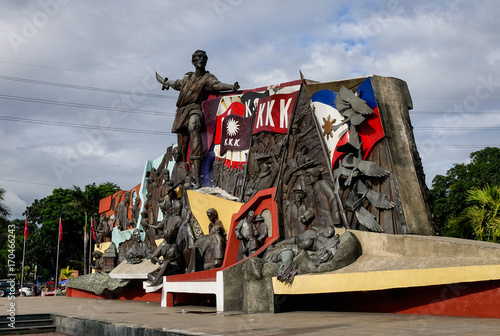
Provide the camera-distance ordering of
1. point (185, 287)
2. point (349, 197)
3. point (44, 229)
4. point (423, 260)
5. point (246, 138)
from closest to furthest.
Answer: point (423, 260)
point (349, 197)
point (185, 287)
point (246, 138)
point (44, 229)

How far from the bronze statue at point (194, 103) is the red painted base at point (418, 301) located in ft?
22.9

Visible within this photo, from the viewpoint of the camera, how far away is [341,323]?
7.56 metres

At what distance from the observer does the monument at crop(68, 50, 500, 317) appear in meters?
8.81

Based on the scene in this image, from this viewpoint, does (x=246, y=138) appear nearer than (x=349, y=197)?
No

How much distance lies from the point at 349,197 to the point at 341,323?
374 centimetres

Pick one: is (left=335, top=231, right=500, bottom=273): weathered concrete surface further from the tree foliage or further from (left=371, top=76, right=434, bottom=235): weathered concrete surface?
the tree foliage

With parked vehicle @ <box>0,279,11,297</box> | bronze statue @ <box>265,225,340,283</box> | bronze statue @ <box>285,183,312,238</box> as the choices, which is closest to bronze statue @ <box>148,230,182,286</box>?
bronze statue @ <box>285,183,312,238</box>

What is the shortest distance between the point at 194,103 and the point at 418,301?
431 inches

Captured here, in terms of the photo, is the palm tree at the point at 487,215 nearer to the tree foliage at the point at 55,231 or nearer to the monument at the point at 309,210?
the monument at the point at 309,210

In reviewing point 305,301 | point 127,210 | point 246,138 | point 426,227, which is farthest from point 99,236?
point 426,227

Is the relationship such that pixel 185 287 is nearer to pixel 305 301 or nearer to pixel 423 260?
pixel 305 301

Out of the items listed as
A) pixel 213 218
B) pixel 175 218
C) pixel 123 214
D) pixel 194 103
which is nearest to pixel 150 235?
pixel 175 218

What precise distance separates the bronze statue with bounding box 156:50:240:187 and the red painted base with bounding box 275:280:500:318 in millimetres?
6965

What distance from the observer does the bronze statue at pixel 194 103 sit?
55.6 feet
